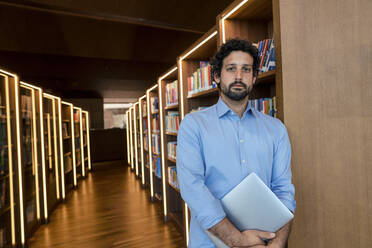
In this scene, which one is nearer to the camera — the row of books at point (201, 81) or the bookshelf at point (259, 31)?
the bookshelf at point (259, 31)

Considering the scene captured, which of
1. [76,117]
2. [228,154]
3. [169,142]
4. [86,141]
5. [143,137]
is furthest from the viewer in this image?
[86,141]

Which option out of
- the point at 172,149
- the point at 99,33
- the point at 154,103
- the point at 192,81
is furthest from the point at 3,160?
the point at 99,33

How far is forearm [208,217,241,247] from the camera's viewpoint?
98 cm

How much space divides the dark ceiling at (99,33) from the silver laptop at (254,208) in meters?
2.95

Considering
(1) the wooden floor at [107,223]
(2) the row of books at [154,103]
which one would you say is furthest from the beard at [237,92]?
(2) the row of books at [154,103]

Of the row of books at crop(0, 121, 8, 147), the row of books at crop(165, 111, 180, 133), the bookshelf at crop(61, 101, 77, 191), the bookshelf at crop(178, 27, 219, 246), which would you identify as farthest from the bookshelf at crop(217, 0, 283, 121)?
the bookshelf at crop(61, 101, 77, 191)

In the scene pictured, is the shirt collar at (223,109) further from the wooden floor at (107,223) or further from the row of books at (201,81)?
the wooden floor at (107,223)

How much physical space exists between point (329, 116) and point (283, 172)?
392 mm

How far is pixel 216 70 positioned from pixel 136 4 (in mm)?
2464

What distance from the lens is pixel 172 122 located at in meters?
3.12

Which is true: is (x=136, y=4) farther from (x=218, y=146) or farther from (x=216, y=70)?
(x=218, y=146)

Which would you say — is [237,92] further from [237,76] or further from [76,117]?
[76,117]

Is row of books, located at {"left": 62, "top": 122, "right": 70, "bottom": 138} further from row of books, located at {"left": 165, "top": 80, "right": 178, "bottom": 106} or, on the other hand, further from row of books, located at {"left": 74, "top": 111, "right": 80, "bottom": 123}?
row of books, located at {"left": 165, "top": 80, "right": 178, "bottom": 106}

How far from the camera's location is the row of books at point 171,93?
308cm
